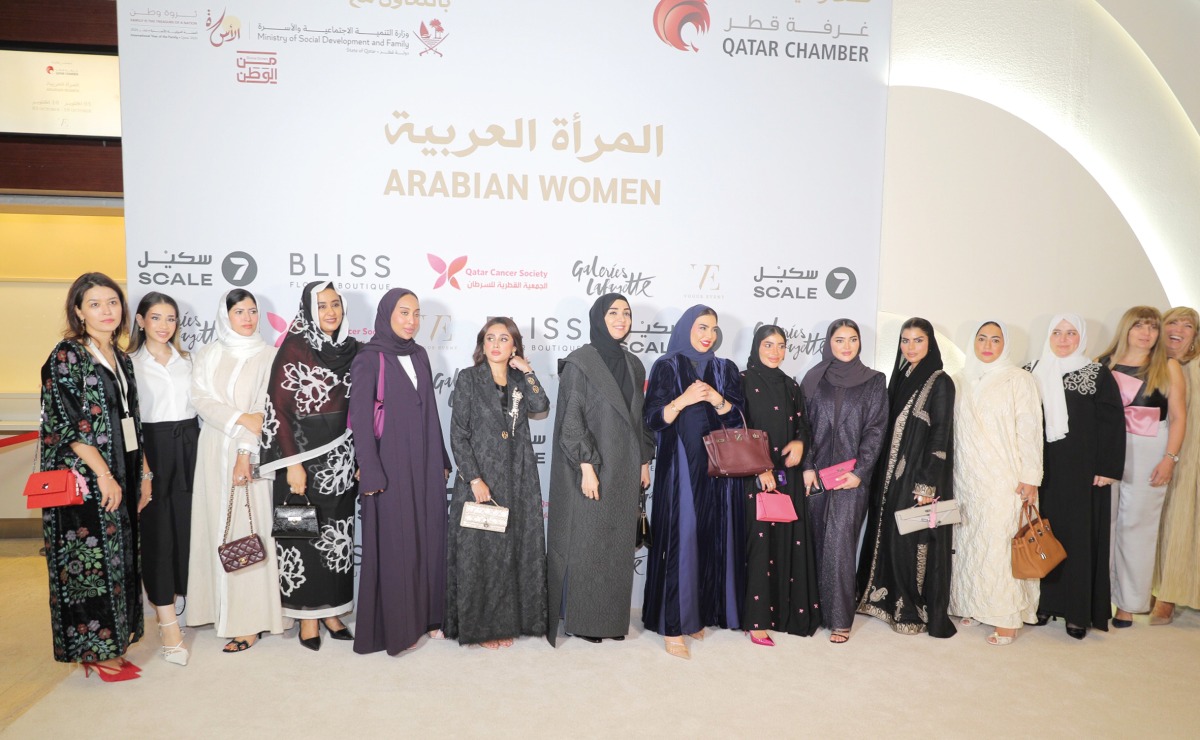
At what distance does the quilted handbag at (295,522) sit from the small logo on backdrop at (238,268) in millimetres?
1242

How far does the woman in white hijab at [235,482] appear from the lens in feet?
10.4

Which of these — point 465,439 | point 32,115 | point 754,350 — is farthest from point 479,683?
point 32,115

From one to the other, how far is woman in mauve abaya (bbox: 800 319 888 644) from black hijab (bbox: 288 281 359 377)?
7.46ft

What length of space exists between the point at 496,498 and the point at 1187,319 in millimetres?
3833

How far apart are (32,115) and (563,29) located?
383 cm

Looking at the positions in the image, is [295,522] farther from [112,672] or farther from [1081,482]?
[1081,482]

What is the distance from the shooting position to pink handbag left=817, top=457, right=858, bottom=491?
3455 mm

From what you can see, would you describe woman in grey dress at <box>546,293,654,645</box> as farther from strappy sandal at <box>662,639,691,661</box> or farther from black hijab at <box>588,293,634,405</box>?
strappy sandal at <box>662,639,691,661</box>

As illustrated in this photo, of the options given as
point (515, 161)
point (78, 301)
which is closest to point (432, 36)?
point (515, 161)

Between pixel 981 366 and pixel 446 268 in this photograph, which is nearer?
pixel 981 366

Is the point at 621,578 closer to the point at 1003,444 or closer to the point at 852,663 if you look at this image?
the point at 852,663

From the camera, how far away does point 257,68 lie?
3.56 m

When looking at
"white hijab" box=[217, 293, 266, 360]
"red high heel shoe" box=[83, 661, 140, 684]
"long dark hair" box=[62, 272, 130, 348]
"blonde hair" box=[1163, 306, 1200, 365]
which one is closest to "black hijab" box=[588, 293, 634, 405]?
"white hijab" box=[217, 293, 266, 360]

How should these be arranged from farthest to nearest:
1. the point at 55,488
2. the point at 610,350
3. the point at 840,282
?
the point at 840,282 → the point at 610,350 → the point at 55,488
